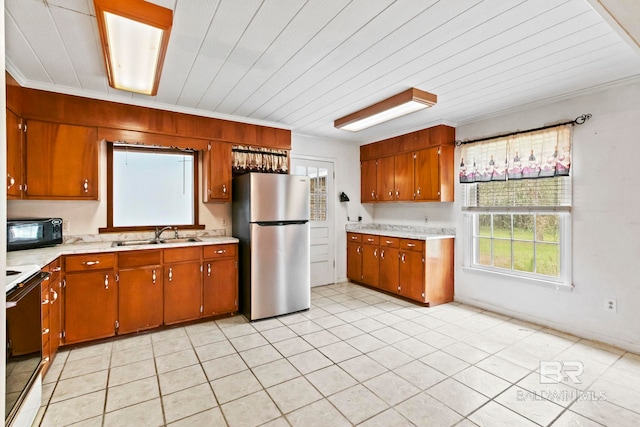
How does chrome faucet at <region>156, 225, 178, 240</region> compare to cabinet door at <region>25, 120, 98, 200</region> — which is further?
chrome faucet at <region>156, 225, 178, 240</region>

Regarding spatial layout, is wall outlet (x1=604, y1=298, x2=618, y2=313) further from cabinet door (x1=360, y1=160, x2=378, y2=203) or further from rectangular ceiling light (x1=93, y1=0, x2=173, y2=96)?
rectangular ceiling light (x1=93, y1=0, x2=173, y2=96)

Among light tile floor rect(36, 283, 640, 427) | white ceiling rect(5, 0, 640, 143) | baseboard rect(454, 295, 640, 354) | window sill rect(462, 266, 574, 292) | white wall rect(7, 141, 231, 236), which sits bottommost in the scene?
light tile floor rect(36, 283, 640, 427)

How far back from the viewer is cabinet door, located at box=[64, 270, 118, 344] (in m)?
2.79

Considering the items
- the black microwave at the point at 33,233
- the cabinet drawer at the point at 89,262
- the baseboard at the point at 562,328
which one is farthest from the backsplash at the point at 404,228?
the black microwave at the point at 33,233

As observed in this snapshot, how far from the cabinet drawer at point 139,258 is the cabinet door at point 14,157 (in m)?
0.98

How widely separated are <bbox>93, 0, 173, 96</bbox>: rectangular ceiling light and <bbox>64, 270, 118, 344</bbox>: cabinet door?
5.72 feet

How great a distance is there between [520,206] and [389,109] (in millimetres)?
1870

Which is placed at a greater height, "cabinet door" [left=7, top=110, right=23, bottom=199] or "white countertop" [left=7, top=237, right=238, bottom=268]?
"cabinet door" [left=7, top=110, right=23, bottom=199]

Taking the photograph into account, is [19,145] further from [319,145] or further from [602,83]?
[602,83]

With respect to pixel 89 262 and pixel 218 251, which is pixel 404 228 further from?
pixel 89 262

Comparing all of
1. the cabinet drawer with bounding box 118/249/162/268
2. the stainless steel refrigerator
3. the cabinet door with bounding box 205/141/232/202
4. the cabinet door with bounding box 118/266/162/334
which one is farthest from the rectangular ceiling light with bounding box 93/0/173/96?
the cabinet door with bounding box 118/266/162/334

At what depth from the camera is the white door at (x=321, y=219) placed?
5.05m

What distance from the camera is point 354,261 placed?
520cm

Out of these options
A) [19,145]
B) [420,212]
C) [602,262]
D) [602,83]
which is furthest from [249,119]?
[602,262]
